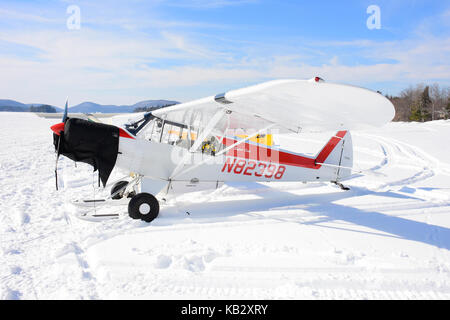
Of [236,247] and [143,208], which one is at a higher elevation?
[143,208]

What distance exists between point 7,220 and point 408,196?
7312mm

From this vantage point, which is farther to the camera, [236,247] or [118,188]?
[118,188]

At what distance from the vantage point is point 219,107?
4855 millimetres

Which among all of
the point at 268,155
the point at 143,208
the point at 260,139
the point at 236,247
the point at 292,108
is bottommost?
the point at 236,247

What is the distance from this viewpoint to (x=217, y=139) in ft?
18.3

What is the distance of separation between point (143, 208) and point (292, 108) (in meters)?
2.73

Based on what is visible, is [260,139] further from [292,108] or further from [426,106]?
[426,106]

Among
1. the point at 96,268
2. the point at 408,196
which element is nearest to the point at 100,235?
the point at 96,268

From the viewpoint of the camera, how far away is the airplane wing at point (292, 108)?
3258mm

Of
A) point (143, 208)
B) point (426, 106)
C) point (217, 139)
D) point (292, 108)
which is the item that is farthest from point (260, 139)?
point (426, 106)

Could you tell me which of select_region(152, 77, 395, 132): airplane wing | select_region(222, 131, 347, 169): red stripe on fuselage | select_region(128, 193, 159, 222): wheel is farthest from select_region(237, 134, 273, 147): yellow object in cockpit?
select_region(128, 193, 159, 222): wheel
